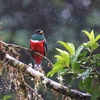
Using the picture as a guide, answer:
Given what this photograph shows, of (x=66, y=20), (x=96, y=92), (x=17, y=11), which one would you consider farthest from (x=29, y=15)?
(x=96, y=92)

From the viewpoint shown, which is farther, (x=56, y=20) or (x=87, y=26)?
(x=56, y=20)

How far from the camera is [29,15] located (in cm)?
739

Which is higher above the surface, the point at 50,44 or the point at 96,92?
the point at 50,44

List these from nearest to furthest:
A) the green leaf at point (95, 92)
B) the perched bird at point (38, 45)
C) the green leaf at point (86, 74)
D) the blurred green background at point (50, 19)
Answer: the green leaf at point (86, 74), the green leaf at point (95, 92), the perched bird at point (38, 45), the blurred green background at point (50, 19)

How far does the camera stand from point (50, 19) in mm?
7305

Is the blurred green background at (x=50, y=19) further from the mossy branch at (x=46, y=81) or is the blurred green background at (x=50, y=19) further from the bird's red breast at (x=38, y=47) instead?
the mossy branch at (x=46, y=81)

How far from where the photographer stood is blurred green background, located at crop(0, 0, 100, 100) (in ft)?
20.8

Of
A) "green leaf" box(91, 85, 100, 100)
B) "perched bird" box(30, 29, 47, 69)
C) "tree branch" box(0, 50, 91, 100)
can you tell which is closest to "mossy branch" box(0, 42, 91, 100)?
"tree branch" box(0, 50, 91, 100)

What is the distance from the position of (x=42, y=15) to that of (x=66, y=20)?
0.59 m

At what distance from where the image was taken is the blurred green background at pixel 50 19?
249 inches

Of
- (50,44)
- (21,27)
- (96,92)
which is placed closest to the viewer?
(96,92)

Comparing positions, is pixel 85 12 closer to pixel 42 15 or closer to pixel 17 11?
pixel 42 15

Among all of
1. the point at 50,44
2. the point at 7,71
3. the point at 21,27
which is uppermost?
the point at 21,27

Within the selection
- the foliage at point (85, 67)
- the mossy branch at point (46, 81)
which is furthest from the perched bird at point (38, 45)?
the foliage at point (85, 67)
